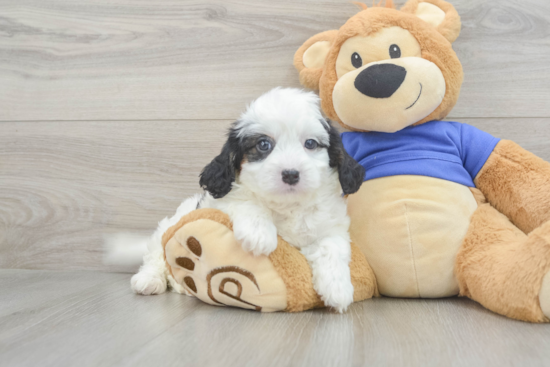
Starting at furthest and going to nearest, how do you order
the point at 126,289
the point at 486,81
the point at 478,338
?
the point at 486,81
the point at 126,289
the point at 478,338

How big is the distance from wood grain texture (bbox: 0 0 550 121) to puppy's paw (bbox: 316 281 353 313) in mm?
890

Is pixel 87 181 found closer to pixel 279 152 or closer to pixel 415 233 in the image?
pixel 279 152

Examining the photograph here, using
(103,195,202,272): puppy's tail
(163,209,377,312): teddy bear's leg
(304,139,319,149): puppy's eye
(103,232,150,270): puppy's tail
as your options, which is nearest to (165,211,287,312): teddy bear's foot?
(163,209,377,312): teddy bear's leg

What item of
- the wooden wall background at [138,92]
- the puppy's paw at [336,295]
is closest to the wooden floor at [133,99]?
the wooden wall background at [138,92]

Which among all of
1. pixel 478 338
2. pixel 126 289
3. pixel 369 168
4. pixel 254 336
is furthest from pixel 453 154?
pixel 126 289

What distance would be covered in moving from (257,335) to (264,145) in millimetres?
473

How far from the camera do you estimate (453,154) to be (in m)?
1.28

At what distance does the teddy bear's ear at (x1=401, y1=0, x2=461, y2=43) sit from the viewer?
1.32m

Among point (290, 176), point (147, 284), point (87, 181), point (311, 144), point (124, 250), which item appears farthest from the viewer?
point (87, 181)

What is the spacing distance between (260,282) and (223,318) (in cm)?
13

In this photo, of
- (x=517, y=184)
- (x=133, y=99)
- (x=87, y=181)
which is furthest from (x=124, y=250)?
(x=517, y=184)

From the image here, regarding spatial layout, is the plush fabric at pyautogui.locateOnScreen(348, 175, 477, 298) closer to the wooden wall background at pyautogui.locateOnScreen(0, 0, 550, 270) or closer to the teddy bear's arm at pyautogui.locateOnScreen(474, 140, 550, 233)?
the teddy bear's arm at pyautogui.locateOnScreen(474, 140, 550, 233)

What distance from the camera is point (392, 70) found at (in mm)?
1173

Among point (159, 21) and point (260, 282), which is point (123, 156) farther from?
point (260, 282)
